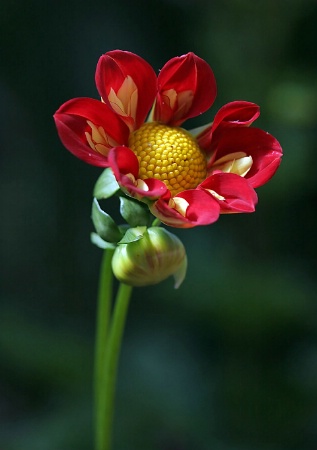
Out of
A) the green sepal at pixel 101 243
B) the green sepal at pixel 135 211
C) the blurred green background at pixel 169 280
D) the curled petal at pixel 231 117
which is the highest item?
the curled petal at pixel 231 117

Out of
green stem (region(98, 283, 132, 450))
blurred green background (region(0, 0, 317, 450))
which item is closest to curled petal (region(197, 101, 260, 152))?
green stem (region(98, 283, 132, 450))

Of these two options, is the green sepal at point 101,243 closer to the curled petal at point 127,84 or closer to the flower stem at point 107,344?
the flower stem at point 107,344

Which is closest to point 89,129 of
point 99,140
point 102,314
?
point 99,140

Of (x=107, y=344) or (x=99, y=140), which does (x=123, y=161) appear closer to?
(x=99, y=140)

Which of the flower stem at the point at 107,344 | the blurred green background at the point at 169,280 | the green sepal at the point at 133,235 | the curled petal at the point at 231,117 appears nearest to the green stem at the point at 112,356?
the flower stem at the point at 107,344

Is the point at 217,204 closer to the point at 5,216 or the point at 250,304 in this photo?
the point at 250,304

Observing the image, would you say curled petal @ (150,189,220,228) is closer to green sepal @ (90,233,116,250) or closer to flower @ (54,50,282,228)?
flower @ (54,50,282,228)

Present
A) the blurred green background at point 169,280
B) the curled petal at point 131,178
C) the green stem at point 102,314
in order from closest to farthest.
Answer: the curled petal at point 131,178 < the green stem at point 102,314 < the blurred green background at point 169,280

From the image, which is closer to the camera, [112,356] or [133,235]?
[133,235]
